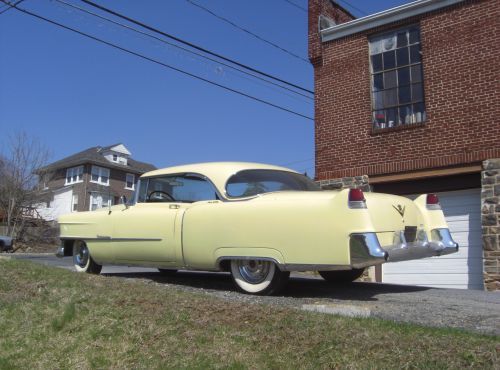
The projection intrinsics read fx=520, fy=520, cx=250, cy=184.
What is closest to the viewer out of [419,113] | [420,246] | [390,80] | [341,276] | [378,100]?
[420,246]

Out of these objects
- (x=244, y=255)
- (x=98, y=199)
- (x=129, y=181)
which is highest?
(x=129, y=181)

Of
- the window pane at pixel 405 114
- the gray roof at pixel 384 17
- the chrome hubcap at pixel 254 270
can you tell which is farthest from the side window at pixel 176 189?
the gray roof at pixel 384 17

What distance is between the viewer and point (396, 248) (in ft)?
16.1

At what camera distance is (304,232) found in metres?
4.82

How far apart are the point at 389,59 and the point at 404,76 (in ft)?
1.75

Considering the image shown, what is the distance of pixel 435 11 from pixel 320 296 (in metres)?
7.57

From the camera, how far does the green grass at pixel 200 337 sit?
311cm

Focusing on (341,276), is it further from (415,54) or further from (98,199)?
(98,199)

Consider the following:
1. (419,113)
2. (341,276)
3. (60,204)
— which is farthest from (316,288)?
(60,204)

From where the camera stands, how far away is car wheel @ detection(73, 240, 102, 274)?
7.32m

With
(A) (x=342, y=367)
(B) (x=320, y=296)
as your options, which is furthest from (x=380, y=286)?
(A) (x=342, y=367)

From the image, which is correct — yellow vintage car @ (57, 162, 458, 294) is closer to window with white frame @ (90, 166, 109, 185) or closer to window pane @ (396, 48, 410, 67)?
window pane @ (396, 48, 410, 67)

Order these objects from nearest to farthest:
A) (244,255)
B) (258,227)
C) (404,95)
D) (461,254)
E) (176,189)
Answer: (258,227) < (244,255) < (176,189) < (461,254) < (404,95)

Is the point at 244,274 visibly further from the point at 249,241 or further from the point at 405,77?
the point at 405,77
